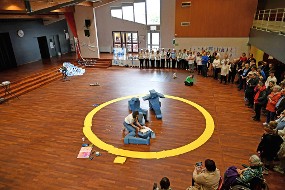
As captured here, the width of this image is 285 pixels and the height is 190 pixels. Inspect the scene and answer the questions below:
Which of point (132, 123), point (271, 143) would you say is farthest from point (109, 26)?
point (271, 143)

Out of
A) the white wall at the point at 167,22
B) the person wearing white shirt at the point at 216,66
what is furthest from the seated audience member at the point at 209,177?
the white wall at the point at 167,22

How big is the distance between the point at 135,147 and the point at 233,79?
25.4ft

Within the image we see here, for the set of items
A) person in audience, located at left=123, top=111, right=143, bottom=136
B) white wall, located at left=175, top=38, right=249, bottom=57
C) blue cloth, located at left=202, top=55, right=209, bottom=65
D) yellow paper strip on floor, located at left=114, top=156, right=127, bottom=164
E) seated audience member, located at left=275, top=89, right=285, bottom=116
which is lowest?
yellow paper strip on floor, located at left=114, top=156, right=127, bottom=164

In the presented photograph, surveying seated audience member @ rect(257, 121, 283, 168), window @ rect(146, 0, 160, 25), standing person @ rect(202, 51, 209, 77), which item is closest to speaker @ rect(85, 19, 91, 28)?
window @ rect(146, 0, 160, 25)

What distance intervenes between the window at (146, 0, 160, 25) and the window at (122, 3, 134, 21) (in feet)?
4.83

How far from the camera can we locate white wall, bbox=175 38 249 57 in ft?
45.1

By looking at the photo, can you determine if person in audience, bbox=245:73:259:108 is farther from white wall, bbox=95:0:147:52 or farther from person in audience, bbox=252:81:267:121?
white wall, bbox=95:0:147:52

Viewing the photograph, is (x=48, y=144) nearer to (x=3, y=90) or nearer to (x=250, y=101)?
(x=3, y=90)

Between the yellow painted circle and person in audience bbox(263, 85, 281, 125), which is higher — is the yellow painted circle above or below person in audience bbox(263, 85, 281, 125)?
below

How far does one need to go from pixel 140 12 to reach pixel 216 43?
7612mm

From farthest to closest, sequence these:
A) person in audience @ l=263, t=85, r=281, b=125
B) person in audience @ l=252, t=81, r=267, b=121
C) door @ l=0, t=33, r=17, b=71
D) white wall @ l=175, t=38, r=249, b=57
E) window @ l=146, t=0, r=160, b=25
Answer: window @ l=146, t=0, r=160, b=25 < door @ l=0, t=33, r=17, b=71 < white wall @ l=175, t=38, r=249, b=57 < person in audience @ l=252, t=81, r=267, b=121 < person in audience @ l=263, t=85, r=281, b=125

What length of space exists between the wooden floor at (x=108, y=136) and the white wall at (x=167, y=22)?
25.1 ft

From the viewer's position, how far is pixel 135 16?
60.0 feet

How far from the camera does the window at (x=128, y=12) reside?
18.2 m
